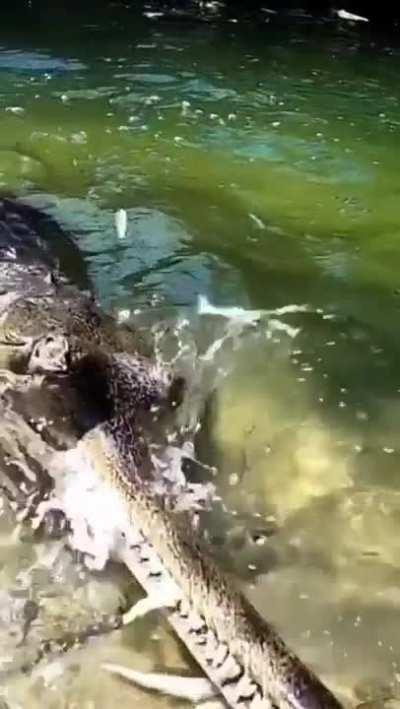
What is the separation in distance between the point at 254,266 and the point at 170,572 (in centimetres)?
257

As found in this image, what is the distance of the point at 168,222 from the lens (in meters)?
5.76

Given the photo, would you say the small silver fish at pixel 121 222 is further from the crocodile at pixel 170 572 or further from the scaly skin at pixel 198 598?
the scaly skin at pixel 198 598

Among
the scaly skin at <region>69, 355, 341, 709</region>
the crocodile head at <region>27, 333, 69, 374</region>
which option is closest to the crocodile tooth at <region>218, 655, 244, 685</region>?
the scaly skin at <region>69, 355, 341, 709</region>

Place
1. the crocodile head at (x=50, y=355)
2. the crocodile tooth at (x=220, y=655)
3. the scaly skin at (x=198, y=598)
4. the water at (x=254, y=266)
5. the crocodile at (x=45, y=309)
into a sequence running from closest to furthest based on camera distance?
the scaly skin at (x=198, y=598) → the crocodile tooth at (x=220, y=655) → the water at (x=254, y=266) → the crocodile head at (x=50, y=355) → the crocodile at (x=45, y=309)

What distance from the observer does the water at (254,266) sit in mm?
3207

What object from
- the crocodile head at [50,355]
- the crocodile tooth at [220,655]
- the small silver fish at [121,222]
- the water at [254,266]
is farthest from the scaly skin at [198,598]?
the small silver fish at [121,222]

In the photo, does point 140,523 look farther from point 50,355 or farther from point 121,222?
point 121,222

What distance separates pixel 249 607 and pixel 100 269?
8.53 feet

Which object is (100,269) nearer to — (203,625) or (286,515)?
(286,515)

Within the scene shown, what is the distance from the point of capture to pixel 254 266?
210 inches

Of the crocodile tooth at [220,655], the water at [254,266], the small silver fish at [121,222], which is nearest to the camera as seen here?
the crocodile tooth at [220,655]

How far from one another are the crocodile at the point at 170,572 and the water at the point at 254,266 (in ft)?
0.31

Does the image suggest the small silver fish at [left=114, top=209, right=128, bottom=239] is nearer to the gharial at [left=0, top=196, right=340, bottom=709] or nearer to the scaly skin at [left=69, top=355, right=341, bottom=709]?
the gharial at [left=0, top=196, right=340, bottom=709]

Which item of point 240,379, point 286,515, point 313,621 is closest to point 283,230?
point 240,379
